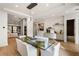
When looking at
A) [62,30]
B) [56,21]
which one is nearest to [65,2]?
[56,21]

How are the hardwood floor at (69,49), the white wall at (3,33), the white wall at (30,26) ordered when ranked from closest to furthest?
the hardwood floor at (69,49)
the white wall at (30,26)
the white wall at (3,33)

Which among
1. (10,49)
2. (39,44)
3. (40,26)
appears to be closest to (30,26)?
(40,26)

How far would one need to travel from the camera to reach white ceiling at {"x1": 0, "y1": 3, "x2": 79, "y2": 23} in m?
1.99

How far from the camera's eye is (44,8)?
208cm

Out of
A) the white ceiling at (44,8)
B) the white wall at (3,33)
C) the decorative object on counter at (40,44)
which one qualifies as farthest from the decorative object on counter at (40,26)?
the white wall at (3,33)

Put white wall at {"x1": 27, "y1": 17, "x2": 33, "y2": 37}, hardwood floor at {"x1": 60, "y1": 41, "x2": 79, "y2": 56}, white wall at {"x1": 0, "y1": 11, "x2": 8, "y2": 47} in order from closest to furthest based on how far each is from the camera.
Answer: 1. hardwood floor at {"x1": 60, "y1": 41, "x2": 79, "y2": 56}
2. white wall at {"x1": 27, "y1": 17, "x2": 33, "y2": 37}
3. white wall at {"x1": 0, "y1": 11, "x2": 8, "y2": 47}

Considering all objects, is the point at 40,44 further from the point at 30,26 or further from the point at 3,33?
the point at 3,33

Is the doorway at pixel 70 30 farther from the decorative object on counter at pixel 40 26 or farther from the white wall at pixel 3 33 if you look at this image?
the white wall at pixel 3 33

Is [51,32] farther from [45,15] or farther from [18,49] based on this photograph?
[18,49]

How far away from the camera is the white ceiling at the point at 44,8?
1987mm

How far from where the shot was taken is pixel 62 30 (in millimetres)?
2127

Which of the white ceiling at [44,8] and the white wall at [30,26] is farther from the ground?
the white ceiling at [44,8]

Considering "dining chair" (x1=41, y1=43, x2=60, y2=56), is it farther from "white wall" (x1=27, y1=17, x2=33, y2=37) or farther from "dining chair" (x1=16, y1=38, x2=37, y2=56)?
"white wall" (x1=27, y1=17, x2=33, y2=37)

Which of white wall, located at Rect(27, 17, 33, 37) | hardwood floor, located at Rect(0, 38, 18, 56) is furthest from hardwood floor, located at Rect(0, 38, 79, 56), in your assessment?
white wall, located at Rect(27, 17, 33, 37)
